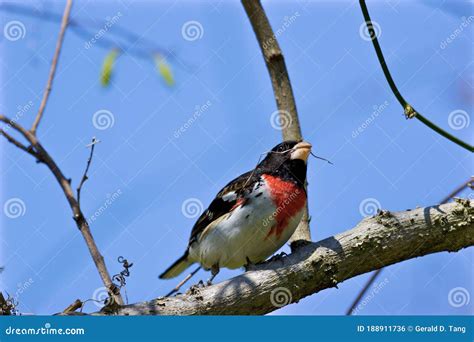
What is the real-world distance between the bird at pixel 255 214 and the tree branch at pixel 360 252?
859mm

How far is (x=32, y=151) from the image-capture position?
3.97m

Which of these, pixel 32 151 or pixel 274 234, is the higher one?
pixel 32 151

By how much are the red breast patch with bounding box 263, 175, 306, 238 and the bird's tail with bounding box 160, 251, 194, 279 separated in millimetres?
1155

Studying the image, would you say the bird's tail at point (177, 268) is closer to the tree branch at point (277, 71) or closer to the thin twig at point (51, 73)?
the tree branch at point (277, 71)

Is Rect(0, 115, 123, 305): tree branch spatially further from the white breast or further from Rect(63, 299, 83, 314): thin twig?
the white breast

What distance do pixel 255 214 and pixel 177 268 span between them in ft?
4.05

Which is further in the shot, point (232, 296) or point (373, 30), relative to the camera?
point (232, 296)

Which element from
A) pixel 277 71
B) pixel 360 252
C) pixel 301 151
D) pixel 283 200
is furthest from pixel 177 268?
pixel 360 252

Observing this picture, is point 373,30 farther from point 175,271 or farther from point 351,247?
point 175,271

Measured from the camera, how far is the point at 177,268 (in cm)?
596

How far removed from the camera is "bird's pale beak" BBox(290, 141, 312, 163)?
17.0ft

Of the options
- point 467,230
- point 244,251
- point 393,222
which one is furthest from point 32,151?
point 467,230

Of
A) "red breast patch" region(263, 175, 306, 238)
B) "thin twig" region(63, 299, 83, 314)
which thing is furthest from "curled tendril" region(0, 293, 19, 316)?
"red breast patch" region(263, 175, 306, 238)
